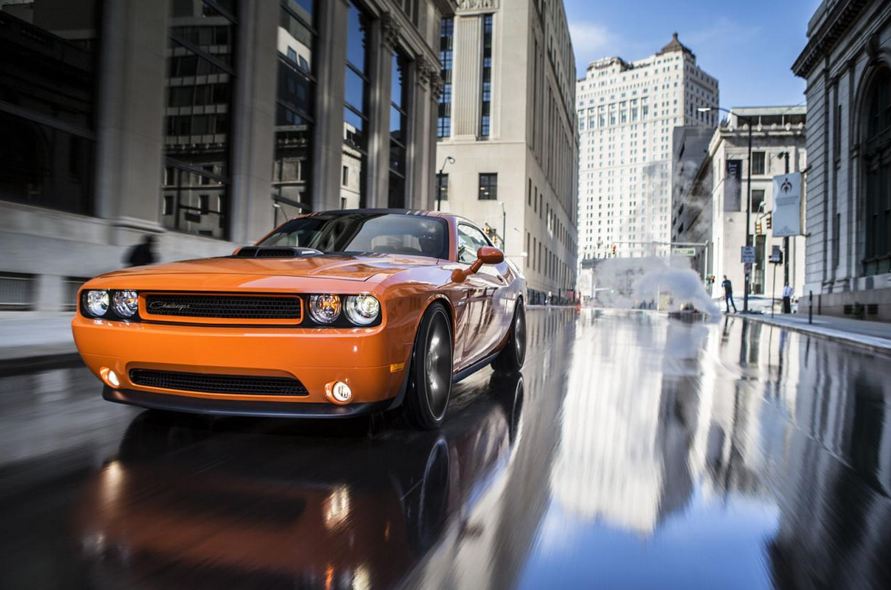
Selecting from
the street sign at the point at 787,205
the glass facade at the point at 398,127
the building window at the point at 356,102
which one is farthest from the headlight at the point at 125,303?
the street sign at the point at 787,205

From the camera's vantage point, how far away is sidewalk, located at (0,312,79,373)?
667cm

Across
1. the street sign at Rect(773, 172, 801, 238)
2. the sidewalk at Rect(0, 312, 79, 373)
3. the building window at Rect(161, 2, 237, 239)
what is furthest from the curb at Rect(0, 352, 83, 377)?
the street sign at Rect(773, 172, 801, 238)

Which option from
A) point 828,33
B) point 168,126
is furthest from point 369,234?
point 828,33

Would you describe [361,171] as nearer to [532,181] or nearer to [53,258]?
[53,258]

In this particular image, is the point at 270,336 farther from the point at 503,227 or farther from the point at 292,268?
the point at 503,227

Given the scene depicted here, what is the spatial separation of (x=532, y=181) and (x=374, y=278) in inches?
2192

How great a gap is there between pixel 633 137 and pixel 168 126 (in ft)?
485

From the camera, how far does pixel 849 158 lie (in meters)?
28.5

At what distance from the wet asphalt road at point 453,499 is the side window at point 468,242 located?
114cm

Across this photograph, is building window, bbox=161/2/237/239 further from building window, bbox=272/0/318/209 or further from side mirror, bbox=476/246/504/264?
side mirror, bbox=476/246/504/264

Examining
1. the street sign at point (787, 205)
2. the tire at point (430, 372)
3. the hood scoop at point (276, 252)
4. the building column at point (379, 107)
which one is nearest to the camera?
the tire at point (430, 372)

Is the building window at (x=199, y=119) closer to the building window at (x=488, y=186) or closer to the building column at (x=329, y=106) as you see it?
the building column at (x=329, y=106)

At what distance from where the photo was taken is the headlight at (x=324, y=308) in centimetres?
309

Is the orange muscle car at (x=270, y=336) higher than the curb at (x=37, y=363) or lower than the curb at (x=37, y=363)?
higher
